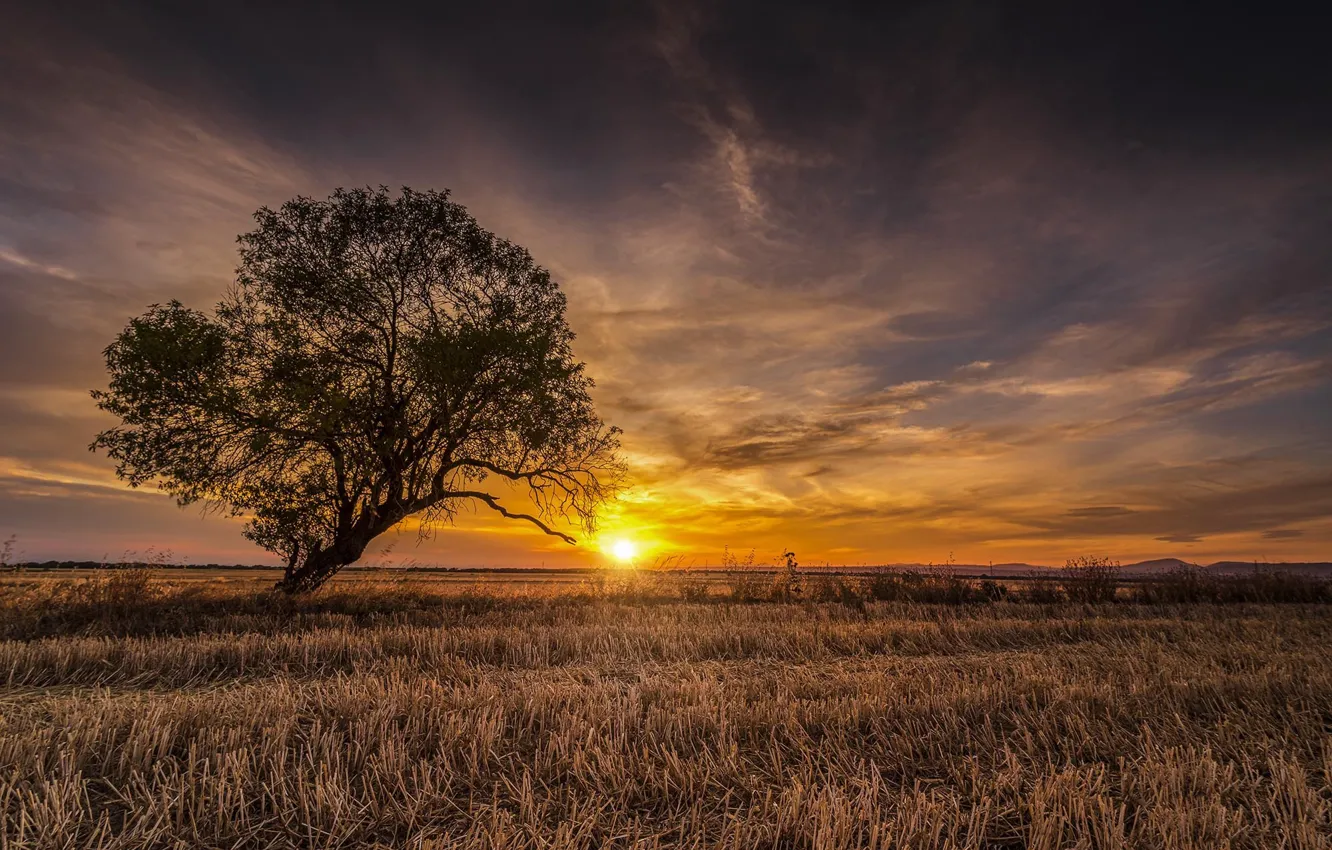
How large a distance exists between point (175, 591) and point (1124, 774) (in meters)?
19.6

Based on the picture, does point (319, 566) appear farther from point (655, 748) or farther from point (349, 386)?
point (655, 748)

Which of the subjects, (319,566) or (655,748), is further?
(319,566)

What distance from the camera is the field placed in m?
3.68

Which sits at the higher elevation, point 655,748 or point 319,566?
point 319,566

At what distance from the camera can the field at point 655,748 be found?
3678 mm

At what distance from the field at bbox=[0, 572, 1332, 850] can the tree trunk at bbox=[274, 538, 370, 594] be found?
27.7ft

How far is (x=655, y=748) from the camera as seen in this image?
16.1 feet

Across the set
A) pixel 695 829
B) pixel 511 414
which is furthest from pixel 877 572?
pixel 695 829

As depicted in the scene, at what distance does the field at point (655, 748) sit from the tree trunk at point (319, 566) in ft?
27.7

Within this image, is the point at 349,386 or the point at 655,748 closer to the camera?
the point at 655,748

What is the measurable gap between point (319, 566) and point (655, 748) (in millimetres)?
16429

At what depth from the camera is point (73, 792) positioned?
13.0 feet

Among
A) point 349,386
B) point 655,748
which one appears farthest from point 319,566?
point 655,748

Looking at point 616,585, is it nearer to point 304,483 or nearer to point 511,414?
point 511,414
